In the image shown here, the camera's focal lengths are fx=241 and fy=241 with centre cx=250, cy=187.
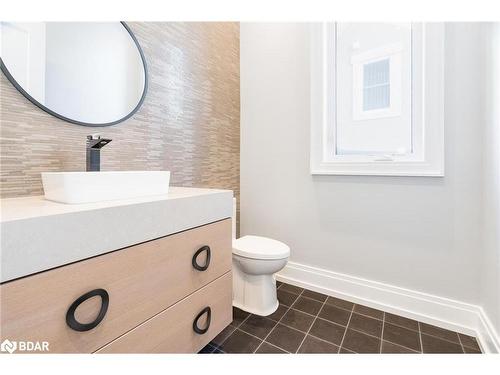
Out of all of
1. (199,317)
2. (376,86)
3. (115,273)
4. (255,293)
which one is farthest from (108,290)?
(376,86)

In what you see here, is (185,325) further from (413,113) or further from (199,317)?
(413,113)

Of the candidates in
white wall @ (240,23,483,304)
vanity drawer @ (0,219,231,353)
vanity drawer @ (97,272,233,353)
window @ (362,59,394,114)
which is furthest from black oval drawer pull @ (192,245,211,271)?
window @ (362,59,394,114)

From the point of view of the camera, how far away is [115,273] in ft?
2.46

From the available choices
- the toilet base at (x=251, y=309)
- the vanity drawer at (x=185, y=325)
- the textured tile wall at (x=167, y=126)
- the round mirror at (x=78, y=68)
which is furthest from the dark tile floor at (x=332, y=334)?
the round mirror at (x=78, y=68)

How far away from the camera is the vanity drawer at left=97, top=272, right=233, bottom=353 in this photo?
82cm

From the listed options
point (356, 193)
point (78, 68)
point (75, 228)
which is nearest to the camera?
point (75, 228)

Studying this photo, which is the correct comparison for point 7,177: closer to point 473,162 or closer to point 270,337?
point 270,337

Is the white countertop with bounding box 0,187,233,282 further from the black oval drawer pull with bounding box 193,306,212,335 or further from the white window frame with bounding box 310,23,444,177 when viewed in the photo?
the white window frame with bounding box 310,23,444,177

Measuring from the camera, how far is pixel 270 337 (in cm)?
132

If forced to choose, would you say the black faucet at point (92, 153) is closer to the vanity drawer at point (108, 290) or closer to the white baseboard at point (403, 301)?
the vanity drawer at point (108, 290)

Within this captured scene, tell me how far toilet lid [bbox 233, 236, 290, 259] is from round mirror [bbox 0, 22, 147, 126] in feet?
3.33

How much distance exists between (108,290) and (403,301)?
166 cm

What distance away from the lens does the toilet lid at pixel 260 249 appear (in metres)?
1.44
